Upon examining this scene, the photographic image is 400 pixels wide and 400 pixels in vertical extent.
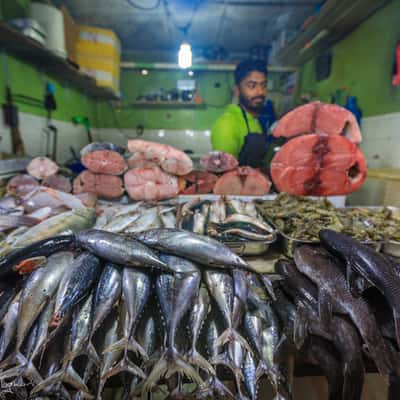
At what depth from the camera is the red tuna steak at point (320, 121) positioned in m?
1.94

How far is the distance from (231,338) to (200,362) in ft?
0.44

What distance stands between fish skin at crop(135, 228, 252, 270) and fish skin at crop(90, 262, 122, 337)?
183mm

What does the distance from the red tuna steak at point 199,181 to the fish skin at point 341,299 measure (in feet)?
3.86

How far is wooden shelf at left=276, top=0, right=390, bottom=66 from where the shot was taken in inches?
106

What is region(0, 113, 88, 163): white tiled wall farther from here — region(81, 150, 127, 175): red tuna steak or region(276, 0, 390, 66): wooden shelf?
region(276, 0, 390, 66): wooden shelf

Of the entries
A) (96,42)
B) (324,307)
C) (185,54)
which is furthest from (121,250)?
(96,42)

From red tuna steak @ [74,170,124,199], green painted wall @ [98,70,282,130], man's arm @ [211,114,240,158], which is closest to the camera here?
red tuna steak @ [74,170,124,199]

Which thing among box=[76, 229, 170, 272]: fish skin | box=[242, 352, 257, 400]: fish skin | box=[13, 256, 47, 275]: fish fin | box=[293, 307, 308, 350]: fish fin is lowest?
box=[242, 352, 257, 400]: fish skin

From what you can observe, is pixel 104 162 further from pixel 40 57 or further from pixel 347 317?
pixel 40 57

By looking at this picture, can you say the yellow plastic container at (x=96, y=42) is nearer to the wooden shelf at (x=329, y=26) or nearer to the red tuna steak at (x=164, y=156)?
the red tuna steak at (x=164, y=156)

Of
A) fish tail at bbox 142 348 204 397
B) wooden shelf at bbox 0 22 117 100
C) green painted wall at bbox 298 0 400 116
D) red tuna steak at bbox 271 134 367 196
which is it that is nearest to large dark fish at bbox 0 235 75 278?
fish tail at bbox 142 348 204 397

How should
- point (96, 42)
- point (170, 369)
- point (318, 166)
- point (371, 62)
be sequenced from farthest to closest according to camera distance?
point (96, 42)
point (371, 62)
point (318, 166)
point (170, 369)

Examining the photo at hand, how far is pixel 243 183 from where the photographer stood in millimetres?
2018

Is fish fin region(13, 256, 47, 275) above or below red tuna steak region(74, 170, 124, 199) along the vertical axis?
below
